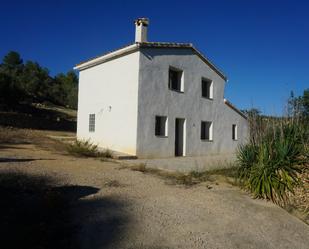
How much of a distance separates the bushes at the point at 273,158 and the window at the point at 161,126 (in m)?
7.51

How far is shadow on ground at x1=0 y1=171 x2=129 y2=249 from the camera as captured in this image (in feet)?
15.1

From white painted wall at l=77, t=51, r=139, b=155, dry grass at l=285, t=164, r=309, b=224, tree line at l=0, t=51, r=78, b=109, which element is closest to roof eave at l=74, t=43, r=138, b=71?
white painted wall at l=77, t=51, r=139, b=155

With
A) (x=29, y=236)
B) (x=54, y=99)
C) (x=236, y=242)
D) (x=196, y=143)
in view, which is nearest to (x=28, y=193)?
(x=29, y=236)

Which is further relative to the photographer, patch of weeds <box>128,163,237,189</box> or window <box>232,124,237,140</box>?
window <box>232,124,237,140</box>

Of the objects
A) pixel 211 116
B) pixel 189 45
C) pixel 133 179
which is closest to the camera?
pixel 133 179

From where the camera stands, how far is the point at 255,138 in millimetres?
9188

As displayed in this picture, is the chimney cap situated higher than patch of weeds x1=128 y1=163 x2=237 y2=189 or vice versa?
the chimney cap

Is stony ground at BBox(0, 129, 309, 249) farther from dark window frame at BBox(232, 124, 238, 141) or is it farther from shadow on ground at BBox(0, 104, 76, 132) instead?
shadow on ground at BBox(0, 104, 76, 132)

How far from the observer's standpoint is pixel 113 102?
16.5 metres

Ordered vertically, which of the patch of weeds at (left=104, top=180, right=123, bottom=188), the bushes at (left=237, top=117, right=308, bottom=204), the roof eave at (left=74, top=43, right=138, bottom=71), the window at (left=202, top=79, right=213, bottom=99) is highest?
the roof eave at (left=74, top=43, right=138, bottom=71)

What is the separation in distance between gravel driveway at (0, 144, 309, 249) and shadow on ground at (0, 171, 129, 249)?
0.06 feet

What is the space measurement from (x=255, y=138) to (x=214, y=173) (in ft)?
6.99

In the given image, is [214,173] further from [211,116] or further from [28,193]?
[211,116]

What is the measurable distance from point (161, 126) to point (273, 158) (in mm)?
9031
